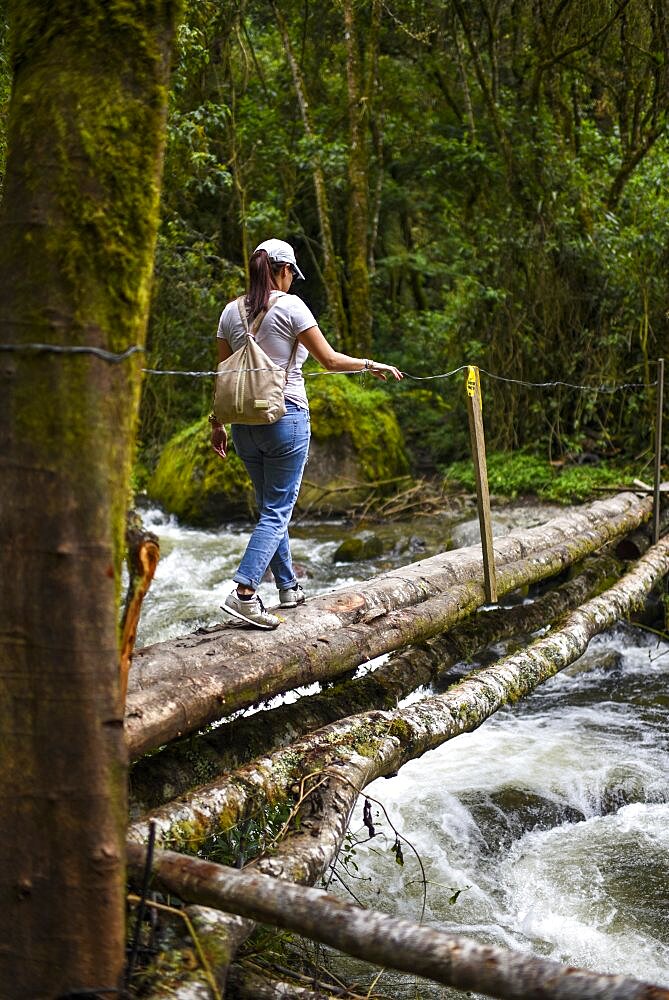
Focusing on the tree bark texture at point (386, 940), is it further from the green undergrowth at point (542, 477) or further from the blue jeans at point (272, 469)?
the green undergrowth at point (542, 477)

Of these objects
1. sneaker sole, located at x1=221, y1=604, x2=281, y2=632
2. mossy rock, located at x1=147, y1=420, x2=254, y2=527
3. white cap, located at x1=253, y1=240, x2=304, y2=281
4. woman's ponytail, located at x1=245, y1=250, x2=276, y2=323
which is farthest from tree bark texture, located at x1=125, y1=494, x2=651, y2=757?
mossy rock, located at x1=147, y1=420, x2=254, y2=527

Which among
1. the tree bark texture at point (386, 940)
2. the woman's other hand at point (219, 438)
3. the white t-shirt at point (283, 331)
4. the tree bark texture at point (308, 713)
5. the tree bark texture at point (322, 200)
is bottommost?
the tree bark texture at point (308, 713)

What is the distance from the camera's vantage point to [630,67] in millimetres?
13648

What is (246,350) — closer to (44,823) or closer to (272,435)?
(272,435)

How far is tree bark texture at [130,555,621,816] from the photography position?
378 cm

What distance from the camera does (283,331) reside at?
15.4 ft

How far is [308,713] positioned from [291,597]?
741mm

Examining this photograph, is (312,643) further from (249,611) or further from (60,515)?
(60,515)

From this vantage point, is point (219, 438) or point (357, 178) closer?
point (219, 438)

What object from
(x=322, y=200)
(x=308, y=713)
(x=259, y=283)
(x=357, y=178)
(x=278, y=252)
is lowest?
(x=308, y=713)

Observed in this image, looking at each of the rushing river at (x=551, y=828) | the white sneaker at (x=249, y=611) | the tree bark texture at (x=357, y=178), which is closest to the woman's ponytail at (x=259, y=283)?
the white sneaker at (x=249, y=611)

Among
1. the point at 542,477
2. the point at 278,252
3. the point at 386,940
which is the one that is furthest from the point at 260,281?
the point at 542,477

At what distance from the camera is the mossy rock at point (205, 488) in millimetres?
12750

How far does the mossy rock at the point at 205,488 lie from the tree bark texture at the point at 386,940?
1014 centimetres
